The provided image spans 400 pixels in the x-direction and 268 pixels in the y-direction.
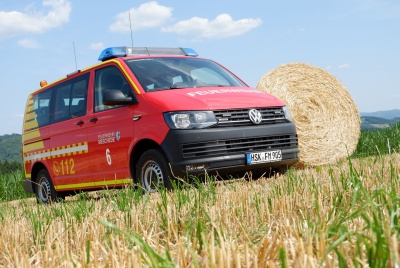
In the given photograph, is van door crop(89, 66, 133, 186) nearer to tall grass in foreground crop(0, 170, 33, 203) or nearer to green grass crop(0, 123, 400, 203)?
green grass crop(0, 123, 400, 203)

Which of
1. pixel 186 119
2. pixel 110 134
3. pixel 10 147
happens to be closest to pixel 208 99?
pixel 186 119

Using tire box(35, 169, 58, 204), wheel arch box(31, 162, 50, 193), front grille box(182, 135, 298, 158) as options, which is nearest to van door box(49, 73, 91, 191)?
tire box(35, 169, 58, 204)

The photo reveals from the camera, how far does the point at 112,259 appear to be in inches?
77.2

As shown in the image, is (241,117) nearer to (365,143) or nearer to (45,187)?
(45,187)

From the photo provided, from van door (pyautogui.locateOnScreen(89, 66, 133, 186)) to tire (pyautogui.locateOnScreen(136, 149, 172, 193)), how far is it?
20cm

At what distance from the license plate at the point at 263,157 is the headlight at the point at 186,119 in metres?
0.66

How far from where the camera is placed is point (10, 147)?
12156 centimetres

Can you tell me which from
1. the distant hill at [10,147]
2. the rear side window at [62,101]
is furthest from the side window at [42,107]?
the distant hill at [10,147]

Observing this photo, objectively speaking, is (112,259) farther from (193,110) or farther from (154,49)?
(154,49)

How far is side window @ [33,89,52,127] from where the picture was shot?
9109 mm

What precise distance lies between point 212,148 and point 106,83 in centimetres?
209

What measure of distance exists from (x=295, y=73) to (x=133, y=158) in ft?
14.4

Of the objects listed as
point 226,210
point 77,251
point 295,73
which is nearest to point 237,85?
point 295,73

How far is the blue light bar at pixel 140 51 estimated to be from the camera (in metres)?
7.52
